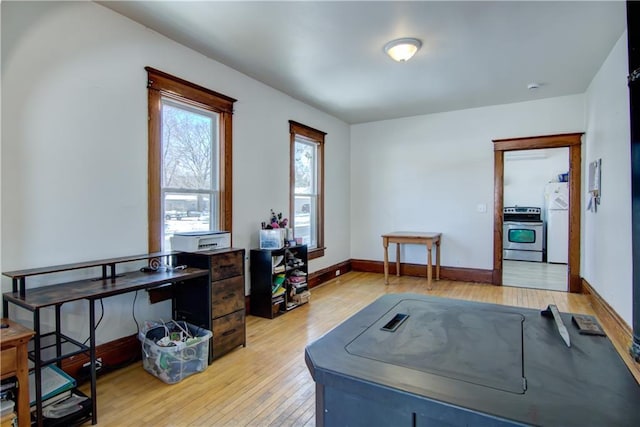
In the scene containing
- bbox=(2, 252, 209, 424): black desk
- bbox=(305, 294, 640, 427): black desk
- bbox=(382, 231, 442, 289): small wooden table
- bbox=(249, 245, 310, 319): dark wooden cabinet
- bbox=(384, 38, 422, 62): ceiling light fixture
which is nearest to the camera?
bbox=(305, 294, 640, 427): black desk

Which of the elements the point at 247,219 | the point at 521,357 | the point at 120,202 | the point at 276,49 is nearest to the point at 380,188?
the point at 247,219

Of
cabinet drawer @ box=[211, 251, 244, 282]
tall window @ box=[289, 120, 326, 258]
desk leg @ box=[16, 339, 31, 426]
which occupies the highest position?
tall window @ box=[289, 120, 326, 258]

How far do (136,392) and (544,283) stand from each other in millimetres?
5684

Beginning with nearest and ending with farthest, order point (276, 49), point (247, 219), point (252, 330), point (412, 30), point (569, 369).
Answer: point (569, 369), point (412, 30), point (276, 49), point (252, 330), point (247, 219)

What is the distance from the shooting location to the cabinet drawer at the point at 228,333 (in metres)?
2.79

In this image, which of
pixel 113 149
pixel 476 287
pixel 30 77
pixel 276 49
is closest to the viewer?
pixel 30 77

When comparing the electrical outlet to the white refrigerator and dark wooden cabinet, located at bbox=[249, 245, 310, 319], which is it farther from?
the white refrigerator

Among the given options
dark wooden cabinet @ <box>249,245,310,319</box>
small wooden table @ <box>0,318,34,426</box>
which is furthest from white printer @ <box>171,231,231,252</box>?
small wooden table @ <box>0,318,34,426</box>

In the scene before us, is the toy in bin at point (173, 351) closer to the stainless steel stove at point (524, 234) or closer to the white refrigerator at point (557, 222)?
the stainless steel stove at point (524, 234)

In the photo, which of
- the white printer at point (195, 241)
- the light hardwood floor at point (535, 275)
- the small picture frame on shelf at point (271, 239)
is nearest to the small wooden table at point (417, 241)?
the light hardwood floor at point (535, 275)

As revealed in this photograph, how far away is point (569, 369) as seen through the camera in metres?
0.93

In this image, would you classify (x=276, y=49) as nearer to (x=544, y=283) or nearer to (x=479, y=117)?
(x=479, y=117)

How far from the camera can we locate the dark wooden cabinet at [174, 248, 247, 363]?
277cm

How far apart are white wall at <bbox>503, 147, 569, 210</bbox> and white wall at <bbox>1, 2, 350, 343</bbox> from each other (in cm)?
732
